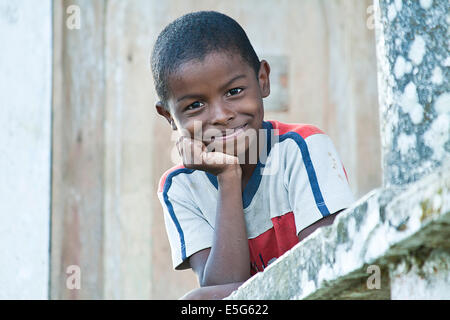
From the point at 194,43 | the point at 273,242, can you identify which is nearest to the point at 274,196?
the point at 273,242

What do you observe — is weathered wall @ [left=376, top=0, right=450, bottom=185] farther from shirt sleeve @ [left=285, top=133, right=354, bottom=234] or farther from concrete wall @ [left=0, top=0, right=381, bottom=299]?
concrete wall @ [left=0, top=0, right=381, bottom=299]

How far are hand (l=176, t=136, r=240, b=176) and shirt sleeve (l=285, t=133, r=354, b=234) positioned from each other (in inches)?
7.2

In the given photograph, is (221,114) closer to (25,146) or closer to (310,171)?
(310,171)

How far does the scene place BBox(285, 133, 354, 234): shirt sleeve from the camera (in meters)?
2.21

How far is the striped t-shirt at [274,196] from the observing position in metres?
2.24

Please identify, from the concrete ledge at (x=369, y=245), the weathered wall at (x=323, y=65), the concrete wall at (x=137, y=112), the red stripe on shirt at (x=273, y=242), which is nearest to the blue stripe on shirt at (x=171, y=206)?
the red stripe on shirt at (x=273, y=242)

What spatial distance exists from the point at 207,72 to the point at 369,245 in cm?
127

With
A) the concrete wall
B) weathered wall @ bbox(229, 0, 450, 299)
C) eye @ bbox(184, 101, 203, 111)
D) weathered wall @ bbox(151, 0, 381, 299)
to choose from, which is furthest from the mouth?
weathered wall @ bbox(151, 0, 381, 299)

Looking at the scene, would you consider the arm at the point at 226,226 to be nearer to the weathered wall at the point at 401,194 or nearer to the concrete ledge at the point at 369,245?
the concrete ledge at the point at 369,245

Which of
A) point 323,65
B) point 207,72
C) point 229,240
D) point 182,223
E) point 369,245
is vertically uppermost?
A: point 323,65

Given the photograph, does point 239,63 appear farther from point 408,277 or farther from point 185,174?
point 408,277

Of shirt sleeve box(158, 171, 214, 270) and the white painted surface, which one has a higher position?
the white painted surface

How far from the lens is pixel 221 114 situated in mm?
2242
